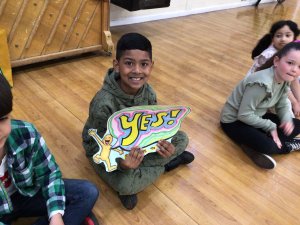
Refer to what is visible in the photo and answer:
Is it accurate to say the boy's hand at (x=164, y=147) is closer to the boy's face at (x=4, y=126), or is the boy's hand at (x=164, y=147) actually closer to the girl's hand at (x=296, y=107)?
the boy's face at (x=4, y=126)

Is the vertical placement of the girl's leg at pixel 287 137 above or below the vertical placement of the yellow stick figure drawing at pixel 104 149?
below

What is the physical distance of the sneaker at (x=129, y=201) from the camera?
47.5 inches

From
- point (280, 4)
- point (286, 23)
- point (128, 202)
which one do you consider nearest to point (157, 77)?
point (286, 23)

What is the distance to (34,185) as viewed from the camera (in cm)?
95

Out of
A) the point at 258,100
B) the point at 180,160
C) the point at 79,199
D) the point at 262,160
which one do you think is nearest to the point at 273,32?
the point at 258,100

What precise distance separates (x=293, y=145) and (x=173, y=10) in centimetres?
265

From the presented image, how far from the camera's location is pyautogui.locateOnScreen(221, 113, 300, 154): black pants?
1.54 m

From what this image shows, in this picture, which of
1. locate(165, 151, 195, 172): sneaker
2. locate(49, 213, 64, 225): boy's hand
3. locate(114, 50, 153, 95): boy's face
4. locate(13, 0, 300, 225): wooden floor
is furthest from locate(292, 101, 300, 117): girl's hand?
locate(49, 213, 64, 225): boy's hand

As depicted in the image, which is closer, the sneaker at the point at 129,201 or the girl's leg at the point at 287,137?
the sneaker at the point at 129,201

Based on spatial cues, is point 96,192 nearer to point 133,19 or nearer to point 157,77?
point 157,77

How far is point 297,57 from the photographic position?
4.73ft

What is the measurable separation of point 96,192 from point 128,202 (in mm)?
200

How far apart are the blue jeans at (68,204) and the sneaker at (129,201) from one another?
20cm

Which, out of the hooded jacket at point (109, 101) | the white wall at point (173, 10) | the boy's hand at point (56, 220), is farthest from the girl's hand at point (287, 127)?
the white wall at point (173, 10)
